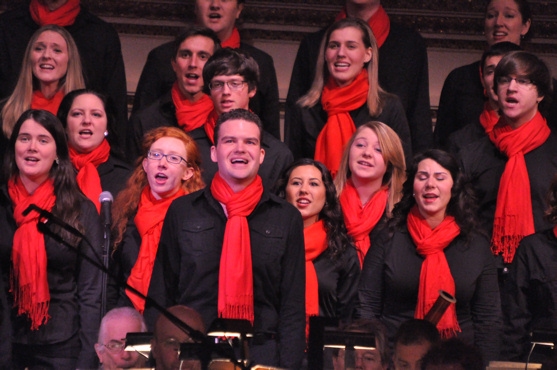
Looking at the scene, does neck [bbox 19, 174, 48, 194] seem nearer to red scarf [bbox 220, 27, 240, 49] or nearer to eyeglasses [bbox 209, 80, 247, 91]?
eyeglasses [bbox 209, 80, 247, 91]

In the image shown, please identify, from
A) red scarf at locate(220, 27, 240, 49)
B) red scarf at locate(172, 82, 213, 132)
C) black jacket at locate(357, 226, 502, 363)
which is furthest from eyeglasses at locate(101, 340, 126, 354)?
red scarf at locate(220, 27, 240, 49)

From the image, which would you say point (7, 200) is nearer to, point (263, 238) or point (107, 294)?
point (107, 294)

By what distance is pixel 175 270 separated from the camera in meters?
4.59

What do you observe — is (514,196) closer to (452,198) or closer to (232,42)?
(452,198)

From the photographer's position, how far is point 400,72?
6.04 meters

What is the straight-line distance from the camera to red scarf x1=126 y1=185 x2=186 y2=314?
16.1 ft

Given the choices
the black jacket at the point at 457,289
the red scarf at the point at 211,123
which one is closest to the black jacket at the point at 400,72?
the red scarf at the point at 211,123

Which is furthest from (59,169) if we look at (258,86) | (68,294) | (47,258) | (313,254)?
(258,86)

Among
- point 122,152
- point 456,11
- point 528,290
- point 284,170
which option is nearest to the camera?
point 528,290

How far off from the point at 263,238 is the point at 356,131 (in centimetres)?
107

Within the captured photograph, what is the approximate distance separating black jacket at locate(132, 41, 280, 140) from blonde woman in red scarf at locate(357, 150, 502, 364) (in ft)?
3.68

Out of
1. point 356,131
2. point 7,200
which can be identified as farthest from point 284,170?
point 7,200

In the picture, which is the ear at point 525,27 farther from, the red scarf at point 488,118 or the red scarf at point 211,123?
the red scarf at point 211,123

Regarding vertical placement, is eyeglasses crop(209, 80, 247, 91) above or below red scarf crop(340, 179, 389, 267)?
above
